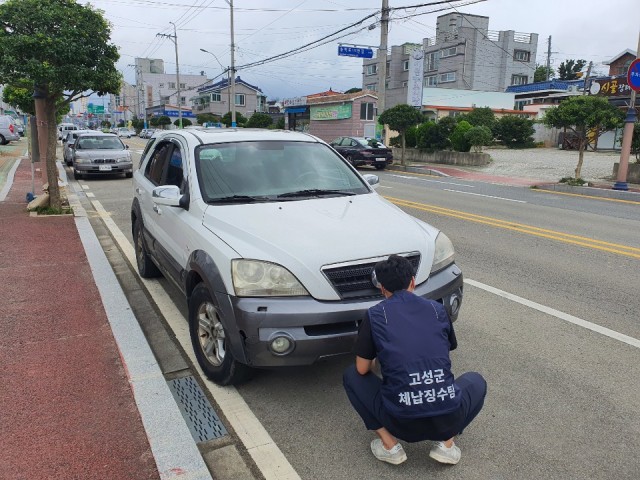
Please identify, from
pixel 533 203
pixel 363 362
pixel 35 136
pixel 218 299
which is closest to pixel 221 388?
pixel 218 299

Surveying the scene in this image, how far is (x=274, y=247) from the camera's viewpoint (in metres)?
3.37

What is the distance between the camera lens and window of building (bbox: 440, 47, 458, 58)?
186ft

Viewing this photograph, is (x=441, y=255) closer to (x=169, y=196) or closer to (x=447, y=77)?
(x=169, y=196)

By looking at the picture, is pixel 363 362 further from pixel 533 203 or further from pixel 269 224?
pixel 533 203

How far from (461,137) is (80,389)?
25.0 metres

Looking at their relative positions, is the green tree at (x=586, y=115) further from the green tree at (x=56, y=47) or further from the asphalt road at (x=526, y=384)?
the green tree at (x=56, y=47)

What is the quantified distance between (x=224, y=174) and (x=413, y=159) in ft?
85.5

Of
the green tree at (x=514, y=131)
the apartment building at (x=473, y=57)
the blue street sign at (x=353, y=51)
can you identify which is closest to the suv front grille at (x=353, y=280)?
the blue street sign at (x=353, y=51)

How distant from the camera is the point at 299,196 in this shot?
4328 millimetres

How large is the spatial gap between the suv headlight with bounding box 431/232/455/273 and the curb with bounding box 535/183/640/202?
44.6 feet

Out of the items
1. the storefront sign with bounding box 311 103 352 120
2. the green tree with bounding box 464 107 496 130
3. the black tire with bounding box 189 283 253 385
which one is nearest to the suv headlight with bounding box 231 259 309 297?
the black tire with bounding box 189 283 253 385

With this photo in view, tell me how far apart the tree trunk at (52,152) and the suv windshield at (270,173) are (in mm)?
6852

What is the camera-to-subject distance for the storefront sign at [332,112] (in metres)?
42.7

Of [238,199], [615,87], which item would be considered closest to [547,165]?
[615,87]
